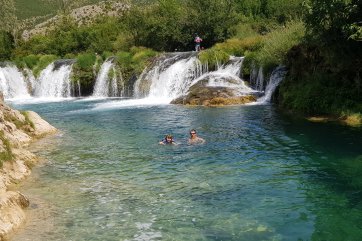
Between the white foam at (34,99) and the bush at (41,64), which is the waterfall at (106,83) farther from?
the bush at (41,64)

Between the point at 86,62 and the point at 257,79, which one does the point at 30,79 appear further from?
the point at 257,79

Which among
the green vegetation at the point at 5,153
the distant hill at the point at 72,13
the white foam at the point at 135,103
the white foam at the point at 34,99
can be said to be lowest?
the green vegetation at the point at 5,153

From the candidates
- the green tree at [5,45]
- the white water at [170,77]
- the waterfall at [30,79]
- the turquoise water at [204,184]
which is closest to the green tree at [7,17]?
the green tree at [5,45]

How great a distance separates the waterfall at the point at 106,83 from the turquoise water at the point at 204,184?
20.8 metres

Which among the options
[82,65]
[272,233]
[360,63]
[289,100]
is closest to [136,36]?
[82,65]

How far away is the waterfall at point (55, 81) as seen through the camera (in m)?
48.2

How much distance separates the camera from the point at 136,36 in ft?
200

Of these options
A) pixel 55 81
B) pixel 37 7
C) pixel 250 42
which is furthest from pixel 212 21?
pixel 37 7

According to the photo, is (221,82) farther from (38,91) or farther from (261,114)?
(38,91)

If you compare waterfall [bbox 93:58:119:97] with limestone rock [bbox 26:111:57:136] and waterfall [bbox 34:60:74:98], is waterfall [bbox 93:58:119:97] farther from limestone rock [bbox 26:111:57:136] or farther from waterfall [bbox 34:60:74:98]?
limestone rock [bbox 26:111:57:136]

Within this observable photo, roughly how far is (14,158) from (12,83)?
1527 inches

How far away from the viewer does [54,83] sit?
1933 inches

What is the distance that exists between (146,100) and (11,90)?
808 inches

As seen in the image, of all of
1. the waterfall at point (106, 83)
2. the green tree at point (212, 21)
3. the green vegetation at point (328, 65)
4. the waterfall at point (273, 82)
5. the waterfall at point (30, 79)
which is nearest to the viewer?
the green vegetation at point (328, 65)
